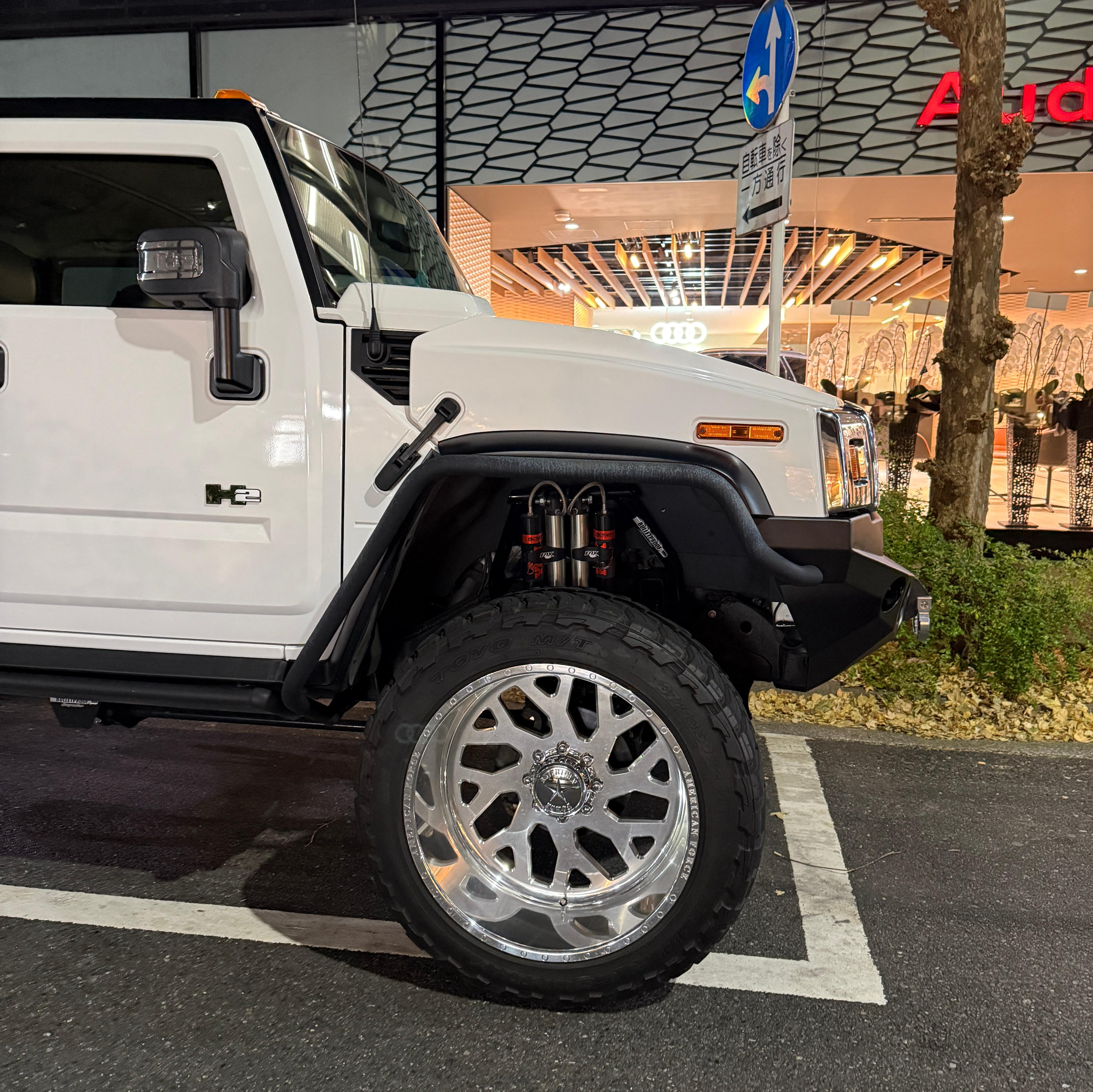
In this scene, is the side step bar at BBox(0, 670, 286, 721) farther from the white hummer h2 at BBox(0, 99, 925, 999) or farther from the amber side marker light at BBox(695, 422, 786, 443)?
the amber side marker light at BBox(695, 422, 786, 443)

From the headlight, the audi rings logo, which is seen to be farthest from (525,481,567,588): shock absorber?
the audi rings logo

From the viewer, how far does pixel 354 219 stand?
2469mm

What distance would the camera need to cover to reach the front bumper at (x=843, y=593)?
2012 millimetres

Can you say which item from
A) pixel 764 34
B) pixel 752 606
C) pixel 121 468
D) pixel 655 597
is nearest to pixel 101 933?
pixel 121 468

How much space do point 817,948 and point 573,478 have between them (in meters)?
1.38

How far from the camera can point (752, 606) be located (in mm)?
2527

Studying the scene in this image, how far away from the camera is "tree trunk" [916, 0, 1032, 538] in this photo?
4457 millimetres

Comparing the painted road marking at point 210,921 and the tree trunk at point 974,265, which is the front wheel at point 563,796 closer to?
the painted road marking at point 210,921

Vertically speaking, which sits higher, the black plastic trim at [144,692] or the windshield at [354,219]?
the windshield at [354,219]

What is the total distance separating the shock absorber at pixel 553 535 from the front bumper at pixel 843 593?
1.63ft

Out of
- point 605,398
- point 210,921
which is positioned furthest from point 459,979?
point 605,398

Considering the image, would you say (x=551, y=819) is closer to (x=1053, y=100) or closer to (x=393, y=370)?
(x=393, y=370)

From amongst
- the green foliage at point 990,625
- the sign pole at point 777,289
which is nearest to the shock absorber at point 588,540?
the sign pole at point 777,289

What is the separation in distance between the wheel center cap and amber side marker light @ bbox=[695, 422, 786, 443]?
2.61 feet
